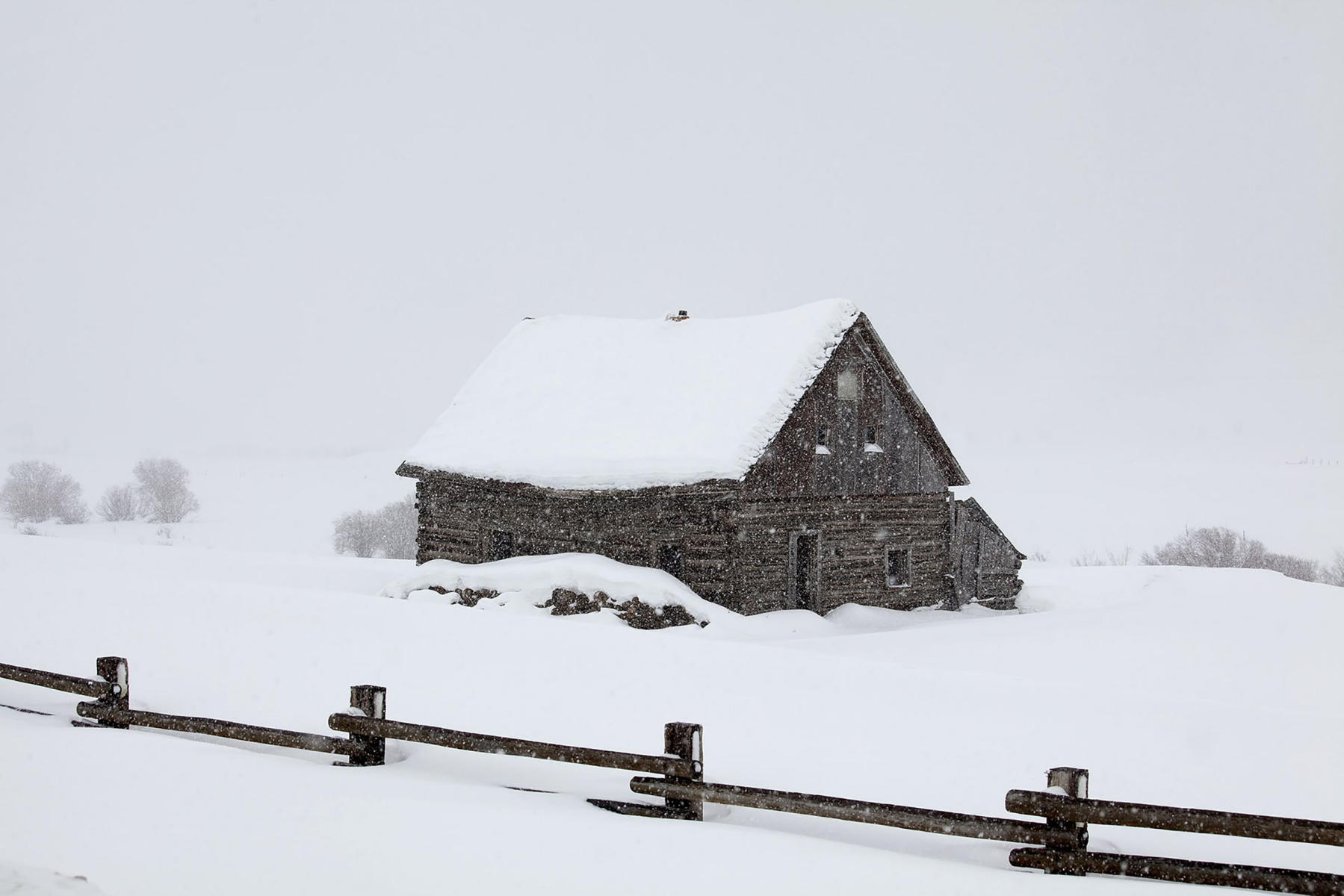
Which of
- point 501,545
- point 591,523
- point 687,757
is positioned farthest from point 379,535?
point 687,757

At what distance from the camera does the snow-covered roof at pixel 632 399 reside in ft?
68.3

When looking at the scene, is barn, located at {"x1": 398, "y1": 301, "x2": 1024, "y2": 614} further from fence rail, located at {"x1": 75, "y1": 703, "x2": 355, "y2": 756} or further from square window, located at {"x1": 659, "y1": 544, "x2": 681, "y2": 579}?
fence rail, located at {"x1": 75, "y1": 703, "x2": 355, "y2": 756}

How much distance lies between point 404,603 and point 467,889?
11332 mm

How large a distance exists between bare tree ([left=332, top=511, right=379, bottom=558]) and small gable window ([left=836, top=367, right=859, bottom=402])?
36.5 metres

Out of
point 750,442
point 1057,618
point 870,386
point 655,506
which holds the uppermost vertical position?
point 870,386

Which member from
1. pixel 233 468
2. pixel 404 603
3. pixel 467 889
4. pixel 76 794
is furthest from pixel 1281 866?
pixel 233 468

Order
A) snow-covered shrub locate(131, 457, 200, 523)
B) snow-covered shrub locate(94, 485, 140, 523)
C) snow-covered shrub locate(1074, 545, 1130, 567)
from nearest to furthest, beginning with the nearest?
snow-covered shrub locate(1074, 545, 1130, 567) < snow-covered shrub locate(94, 485, 140, 523) < snow-covered shrub locate(131, 457, 200, 523)

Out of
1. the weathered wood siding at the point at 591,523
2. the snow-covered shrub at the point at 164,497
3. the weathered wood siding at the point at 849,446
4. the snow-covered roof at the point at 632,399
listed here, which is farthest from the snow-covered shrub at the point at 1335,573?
the snow-covered shrub at the point at 164,497

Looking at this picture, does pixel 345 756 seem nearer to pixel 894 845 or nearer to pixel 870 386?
pixel 894 845

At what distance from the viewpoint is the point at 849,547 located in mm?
22594

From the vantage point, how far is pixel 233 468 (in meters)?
102

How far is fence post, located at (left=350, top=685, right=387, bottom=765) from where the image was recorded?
7.56 meters

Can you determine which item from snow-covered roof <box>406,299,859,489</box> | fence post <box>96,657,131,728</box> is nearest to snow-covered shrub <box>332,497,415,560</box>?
snow-covered roof <box>406,299,859,489</box>

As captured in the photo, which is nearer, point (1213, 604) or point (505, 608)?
point (505, 608)
